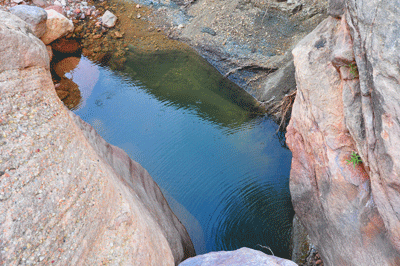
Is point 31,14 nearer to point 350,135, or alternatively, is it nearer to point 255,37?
point 255,37

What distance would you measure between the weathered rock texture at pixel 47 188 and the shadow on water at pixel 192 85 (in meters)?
4.18

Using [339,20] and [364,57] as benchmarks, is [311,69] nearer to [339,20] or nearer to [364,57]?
[339,20]

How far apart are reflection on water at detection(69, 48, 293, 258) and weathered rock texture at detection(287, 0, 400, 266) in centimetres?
90

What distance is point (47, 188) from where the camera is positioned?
82.0 inches

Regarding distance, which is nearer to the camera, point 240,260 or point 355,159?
point 240,260

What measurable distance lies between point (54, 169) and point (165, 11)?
9025mm

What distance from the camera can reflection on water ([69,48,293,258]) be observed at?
4.73 metres

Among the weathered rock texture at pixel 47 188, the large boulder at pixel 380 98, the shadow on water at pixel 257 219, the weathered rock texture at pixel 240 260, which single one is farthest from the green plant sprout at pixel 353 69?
the shadow on water at pixel 257 219

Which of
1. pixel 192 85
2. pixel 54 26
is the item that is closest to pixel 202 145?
pixel 192 85

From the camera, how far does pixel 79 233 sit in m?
2.21

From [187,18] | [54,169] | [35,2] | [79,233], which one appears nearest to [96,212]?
[79,233]

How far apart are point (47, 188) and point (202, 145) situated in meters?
4.01

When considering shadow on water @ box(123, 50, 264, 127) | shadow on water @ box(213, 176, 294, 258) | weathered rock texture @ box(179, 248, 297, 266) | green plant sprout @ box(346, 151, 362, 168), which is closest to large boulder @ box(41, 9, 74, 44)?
shadow on water @ box(123, 50, 264, 127)

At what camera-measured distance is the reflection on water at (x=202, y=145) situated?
473cm
